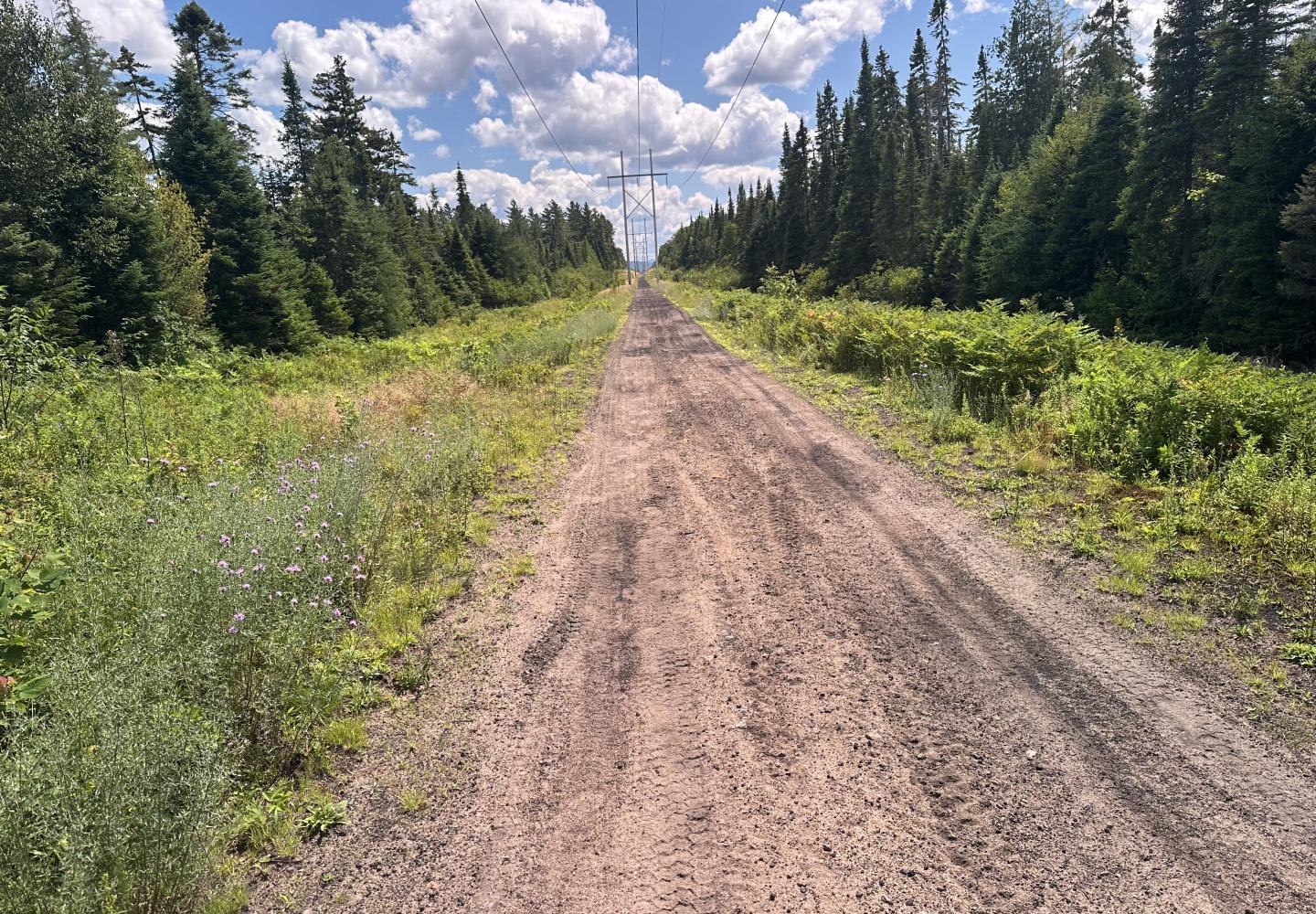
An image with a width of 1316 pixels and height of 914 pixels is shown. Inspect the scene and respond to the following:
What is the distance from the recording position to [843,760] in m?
3.18

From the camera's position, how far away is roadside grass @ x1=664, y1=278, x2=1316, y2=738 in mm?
4070

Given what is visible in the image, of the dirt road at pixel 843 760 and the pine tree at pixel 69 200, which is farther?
the pine tree at pixel 69 200

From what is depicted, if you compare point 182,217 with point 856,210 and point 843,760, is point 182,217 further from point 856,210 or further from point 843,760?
point 856,210

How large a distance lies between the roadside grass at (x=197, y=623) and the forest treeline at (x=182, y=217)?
2309mm

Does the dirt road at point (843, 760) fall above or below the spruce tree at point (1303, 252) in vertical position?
below

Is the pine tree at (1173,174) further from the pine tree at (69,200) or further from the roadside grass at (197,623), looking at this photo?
the pine tree at (69,200)

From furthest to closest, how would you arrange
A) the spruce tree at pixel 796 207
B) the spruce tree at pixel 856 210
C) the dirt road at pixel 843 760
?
the spruce tree at pixel 796 207
the spruce tree at pixel 856 210
the dirt road at pixel 843 760

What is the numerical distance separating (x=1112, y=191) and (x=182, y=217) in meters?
38.2

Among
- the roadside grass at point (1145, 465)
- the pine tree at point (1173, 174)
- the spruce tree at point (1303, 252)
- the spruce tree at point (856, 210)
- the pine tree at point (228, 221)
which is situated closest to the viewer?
the roadside grass at point (1145, 465)

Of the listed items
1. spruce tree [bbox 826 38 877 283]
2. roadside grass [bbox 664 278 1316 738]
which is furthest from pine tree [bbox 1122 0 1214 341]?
spruce tree [bbox 826 38 877 283]

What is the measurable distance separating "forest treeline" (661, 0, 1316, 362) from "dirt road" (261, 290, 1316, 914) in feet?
29.3

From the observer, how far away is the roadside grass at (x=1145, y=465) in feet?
13.4

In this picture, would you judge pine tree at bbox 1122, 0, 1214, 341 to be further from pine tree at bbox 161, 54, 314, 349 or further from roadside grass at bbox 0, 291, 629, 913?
pine tree at bbox 161, 54, 314, 349

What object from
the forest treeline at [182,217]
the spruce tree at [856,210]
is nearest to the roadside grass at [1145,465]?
the forest treeline at [182,217]
